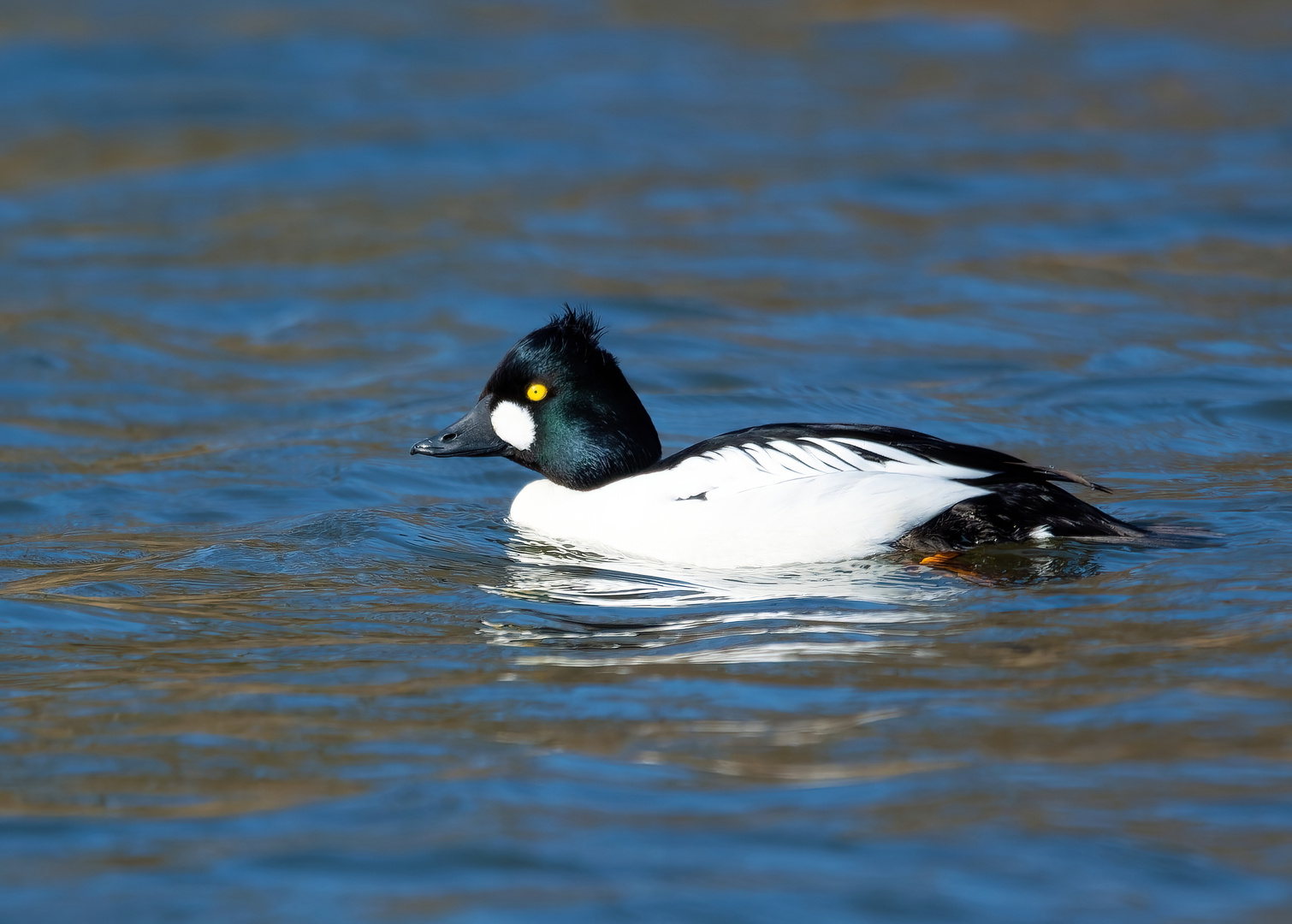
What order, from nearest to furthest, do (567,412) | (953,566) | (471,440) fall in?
(953,566), (567,412), (471,440)

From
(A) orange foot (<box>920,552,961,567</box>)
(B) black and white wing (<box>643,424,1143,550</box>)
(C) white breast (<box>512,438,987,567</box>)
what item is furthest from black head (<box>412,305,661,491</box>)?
(A) orange foot (<box>920,552,961,567</box>)

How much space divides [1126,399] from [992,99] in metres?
7.57

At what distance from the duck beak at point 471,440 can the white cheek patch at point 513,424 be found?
30 mm

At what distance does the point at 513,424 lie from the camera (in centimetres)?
683

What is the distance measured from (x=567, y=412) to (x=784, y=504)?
1098 millimetres

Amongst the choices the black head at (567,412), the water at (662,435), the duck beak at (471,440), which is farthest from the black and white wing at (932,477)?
the duck beak at (471,440)

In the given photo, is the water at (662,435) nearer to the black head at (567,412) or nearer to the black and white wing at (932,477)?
the black and white wing at (932,477)

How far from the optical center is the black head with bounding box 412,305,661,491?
6.70 m

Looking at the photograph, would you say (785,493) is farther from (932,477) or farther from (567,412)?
(567,412)

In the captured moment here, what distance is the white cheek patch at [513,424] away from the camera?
6.80 m

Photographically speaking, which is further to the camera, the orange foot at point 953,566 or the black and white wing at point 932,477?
the black and white wing at point 932,477

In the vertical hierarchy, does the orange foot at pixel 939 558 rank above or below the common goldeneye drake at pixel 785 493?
below

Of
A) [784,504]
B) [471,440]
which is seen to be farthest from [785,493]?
[471,440]

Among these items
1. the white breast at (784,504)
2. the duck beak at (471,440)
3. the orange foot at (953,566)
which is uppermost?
the duck beak at (471,440)
